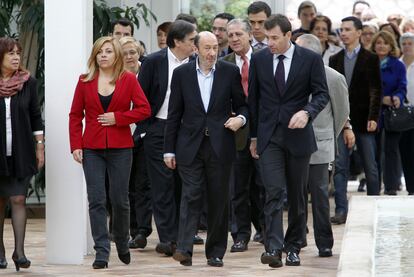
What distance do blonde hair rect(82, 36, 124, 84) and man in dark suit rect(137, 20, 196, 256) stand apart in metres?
1.05

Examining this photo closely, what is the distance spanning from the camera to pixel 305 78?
11.7 m

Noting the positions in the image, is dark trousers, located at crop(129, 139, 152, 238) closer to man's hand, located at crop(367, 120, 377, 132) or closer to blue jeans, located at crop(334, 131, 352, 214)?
blue jeans, located at crop(334, 131, 352, 214)

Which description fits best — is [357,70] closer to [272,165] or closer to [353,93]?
[353,93]

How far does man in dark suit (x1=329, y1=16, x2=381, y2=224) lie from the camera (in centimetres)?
1580

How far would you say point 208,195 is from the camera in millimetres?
Answer: 11781

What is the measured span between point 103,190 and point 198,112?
3.30 feet

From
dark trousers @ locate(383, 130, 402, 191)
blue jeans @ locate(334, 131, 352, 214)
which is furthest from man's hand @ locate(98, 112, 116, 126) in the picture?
dark trousers @ locate(383, 130, 402, 191)

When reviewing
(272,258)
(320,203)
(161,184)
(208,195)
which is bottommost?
(272,258)

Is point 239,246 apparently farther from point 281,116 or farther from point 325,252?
point 281,116

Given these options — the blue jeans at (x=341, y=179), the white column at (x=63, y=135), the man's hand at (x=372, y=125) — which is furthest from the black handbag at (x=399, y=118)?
the white column at (x=63, y=135)

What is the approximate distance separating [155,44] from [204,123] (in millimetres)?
6922

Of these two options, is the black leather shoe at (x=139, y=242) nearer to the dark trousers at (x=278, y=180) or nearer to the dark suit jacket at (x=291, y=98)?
the dark trousers at (x=278, y=180)

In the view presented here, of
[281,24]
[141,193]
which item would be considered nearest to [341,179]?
[141,193]

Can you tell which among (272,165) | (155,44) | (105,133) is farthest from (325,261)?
(155,44)
